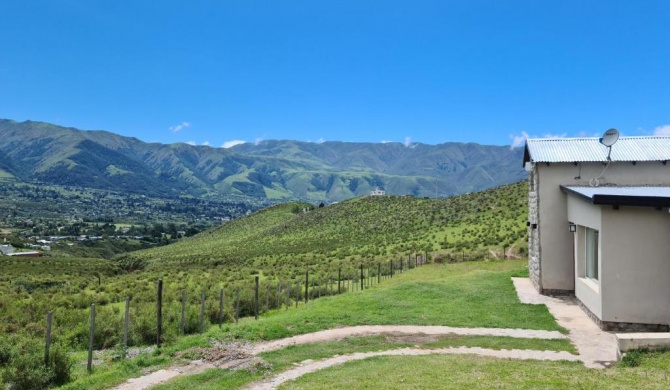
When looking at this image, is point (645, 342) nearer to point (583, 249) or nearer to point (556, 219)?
point (583, 249)

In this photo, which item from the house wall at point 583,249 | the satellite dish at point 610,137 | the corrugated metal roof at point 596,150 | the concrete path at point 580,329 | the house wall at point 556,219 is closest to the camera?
the concrete path at point 580,329

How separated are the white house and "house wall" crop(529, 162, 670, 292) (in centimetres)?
4

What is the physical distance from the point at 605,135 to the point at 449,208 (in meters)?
44.5

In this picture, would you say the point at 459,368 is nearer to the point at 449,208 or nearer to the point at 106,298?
the point at 106,298

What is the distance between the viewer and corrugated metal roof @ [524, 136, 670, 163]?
60.1 ft

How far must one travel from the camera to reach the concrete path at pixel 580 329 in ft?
37.1

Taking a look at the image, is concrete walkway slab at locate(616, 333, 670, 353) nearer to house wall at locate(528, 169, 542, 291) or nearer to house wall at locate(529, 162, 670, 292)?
house wall at locate(529, 162, 670, 292)

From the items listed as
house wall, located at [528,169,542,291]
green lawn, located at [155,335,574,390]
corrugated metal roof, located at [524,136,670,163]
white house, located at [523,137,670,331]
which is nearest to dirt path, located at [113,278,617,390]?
green lawn, located at [155,335,574,390]

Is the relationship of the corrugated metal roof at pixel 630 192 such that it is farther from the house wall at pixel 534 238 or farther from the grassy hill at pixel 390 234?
the grassy hill at pixel 390 234

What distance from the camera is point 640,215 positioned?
44.2ft

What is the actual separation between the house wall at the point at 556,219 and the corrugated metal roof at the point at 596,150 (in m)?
0.29

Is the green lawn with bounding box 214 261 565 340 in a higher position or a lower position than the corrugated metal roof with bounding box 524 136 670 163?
lower

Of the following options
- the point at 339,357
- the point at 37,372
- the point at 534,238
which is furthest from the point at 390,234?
the point at 37,372

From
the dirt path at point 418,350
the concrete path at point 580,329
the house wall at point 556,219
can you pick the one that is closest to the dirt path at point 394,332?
the dirt path at point 418,350
